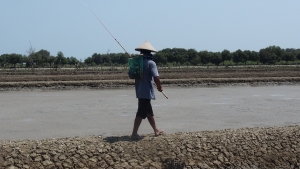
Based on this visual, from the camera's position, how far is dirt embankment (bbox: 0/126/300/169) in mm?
6102

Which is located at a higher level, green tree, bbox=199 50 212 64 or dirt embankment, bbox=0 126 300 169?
green tree, bbox=199 50 212 64

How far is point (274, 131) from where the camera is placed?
731 cm

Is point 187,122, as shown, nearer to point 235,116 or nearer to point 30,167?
point 235,116

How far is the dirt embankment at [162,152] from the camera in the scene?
610cm

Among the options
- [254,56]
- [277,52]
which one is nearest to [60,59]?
[254,56]

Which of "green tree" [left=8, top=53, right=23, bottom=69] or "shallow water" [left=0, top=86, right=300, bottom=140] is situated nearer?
"shallow water" [left=0, top=86, right=300, bottom=140]

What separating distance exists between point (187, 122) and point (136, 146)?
13.9ft

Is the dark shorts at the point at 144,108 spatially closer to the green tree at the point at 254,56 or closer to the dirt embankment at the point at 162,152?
the dirt embankment at the point at 162,152

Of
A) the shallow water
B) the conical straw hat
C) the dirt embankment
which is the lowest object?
the shallow water

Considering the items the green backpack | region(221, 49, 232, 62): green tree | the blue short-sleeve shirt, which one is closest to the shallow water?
the blue short-sleeve shirt

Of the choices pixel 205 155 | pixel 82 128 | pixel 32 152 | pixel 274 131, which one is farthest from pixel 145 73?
pixel 82 128

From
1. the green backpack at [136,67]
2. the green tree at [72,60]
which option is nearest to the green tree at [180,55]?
the green tree at [72,60]

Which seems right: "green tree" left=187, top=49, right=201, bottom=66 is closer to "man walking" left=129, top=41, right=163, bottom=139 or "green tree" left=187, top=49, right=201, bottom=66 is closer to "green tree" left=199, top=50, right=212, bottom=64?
"green tree" left=199, top=50, right=212, bottom=64

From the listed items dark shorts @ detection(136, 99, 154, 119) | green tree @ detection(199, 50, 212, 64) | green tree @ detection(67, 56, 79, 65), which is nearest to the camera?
dark shorts @ detection(136, 99, 154, 119)
